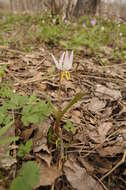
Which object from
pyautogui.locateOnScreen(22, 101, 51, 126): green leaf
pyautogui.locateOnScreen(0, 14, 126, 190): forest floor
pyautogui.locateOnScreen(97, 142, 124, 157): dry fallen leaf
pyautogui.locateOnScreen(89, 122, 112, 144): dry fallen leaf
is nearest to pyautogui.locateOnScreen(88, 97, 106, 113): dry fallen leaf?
pyautogui.locateOnScreen(0, 14, 126, 190): forest floor

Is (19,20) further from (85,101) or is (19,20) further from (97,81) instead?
(85,101)

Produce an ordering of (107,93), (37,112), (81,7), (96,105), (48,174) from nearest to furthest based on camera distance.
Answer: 1. (48,174)
2. (37,112)
3. (96,105)
4. (107,93)
5. (81,7)

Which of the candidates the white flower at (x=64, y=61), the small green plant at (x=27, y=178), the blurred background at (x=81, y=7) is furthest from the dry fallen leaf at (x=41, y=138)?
the blurred background at (x=81, y=7)

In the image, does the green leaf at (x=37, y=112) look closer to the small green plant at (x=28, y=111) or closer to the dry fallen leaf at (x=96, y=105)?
the small green plant at (x=28, y=111)

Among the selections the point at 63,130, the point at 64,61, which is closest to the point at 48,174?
the point at 63,130

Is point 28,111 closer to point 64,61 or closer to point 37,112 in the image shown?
point 37,112

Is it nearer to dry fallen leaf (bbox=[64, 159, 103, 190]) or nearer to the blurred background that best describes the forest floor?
dry fallen leaf (bbox=[64, 159, 103, 190])
